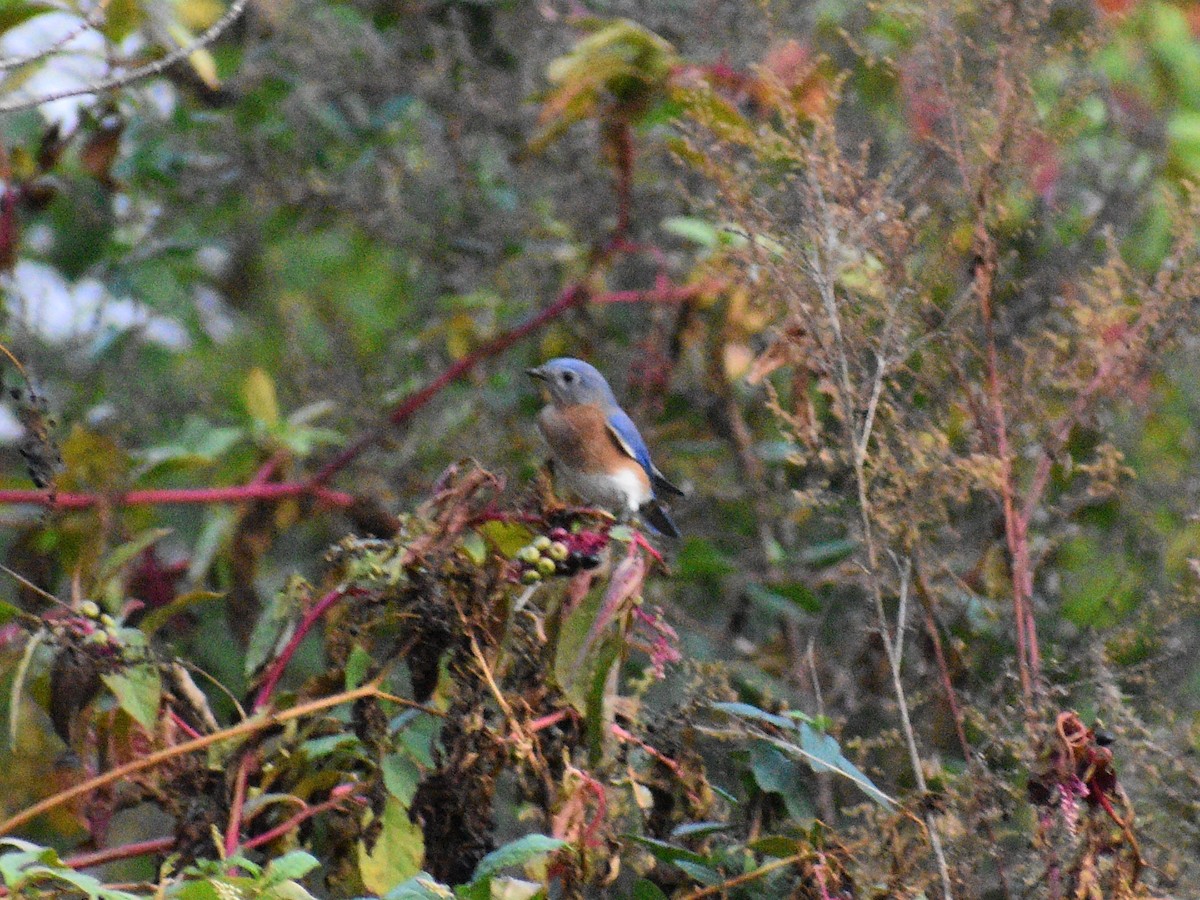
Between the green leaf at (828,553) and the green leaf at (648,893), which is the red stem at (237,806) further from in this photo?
the green leaf at (828,553)

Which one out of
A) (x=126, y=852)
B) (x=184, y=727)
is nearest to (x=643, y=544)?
(x=184, y=727)

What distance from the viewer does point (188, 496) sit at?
3.67 m

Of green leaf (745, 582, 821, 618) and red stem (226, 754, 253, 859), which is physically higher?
red stem (226, 754, 253, 859)

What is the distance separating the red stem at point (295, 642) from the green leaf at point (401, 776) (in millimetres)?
248

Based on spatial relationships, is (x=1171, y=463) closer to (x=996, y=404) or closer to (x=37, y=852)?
(x=996, y=404)

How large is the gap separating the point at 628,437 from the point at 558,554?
195 cm

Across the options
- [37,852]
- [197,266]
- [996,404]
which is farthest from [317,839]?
[197,266]

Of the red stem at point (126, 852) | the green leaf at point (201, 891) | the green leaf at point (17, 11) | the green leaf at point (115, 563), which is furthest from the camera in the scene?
the green leaf at point (17, 11)

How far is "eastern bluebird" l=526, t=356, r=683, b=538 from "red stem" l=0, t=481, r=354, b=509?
66cm

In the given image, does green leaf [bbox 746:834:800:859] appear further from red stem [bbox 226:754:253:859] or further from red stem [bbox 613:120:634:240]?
red stem [bbox 613:120:634:240]

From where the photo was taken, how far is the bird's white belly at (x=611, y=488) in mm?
4176

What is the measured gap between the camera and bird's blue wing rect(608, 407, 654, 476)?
4.20 meters

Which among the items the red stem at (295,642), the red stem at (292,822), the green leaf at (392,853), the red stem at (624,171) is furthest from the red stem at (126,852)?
the red stem at (624,171)

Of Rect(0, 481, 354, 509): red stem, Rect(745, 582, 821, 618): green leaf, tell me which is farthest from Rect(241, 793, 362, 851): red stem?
Rect(745, 582, 821, 618): green leaf
